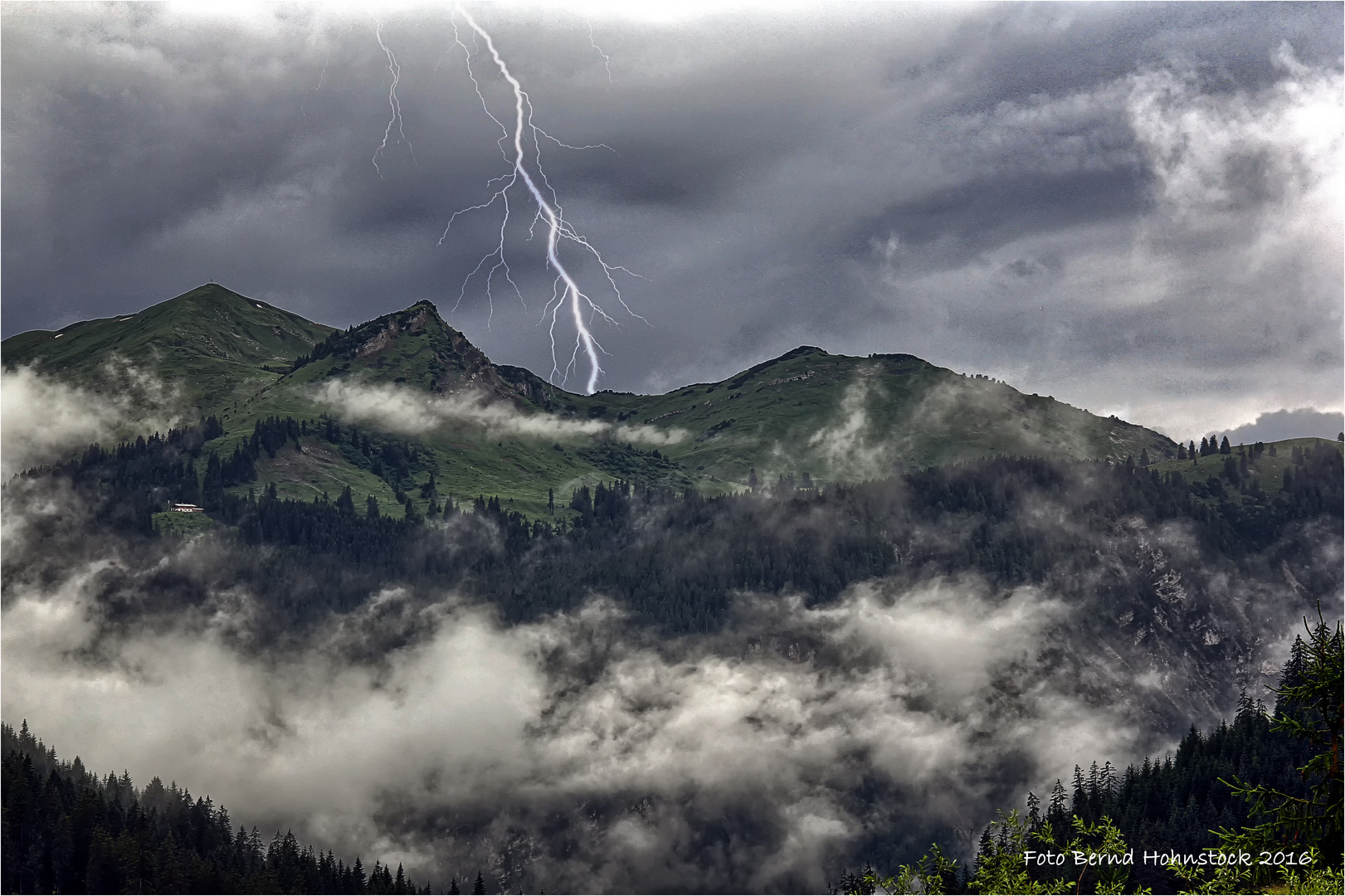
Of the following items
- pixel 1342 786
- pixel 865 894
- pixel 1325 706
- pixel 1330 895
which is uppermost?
pixel 1325 706

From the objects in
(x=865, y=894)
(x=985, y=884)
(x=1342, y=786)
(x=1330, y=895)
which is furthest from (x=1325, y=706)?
(x=865, y=894)

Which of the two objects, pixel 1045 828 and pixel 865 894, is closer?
pixel 1045 828

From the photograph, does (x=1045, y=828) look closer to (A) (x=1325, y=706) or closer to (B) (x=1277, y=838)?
(B) (x=1277, y=838)

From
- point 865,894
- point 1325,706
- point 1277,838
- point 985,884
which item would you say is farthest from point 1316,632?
point 865,894

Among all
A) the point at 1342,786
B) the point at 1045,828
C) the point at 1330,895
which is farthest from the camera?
the point at 1045,828

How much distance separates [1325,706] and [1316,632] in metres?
5.02

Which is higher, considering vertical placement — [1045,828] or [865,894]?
[1045,828]

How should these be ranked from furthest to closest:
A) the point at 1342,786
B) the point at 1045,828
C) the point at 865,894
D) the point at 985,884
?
the point at 865,894, the point at 985,884, the point at 1045,828, the point at 1342,786

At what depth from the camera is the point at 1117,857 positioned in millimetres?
56688

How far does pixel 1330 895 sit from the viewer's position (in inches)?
1960

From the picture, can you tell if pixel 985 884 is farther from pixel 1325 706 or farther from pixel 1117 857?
pixel 1325 706

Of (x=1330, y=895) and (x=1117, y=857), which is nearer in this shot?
(x=1330, y=895)

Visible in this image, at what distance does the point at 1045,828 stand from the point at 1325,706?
1419cm

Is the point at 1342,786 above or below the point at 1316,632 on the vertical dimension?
below
